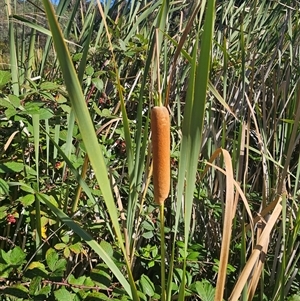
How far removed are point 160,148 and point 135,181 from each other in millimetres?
128

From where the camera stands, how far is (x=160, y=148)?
0.49 metres

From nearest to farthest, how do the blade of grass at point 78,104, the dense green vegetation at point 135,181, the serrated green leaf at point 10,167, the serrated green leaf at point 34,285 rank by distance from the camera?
the blade of grass at point 78,104, the dense green vegetation at point 135,181, the serrated green leaf at point 34,285, the serrated green leaf at point 10,167

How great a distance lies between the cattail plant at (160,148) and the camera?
47 centimetres

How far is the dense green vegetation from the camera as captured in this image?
1.80ft

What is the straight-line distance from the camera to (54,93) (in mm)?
1107

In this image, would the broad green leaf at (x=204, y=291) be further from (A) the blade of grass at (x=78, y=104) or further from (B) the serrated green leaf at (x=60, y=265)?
(A) the blade of grass at (x=78, y=104)

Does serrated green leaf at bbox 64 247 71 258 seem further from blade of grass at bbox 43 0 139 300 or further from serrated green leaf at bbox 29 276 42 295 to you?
blade of grass at bbox 43 0 139 300

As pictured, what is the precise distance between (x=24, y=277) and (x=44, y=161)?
12.7 inches

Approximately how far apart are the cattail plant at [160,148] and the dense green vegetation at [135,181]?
0.02 metres

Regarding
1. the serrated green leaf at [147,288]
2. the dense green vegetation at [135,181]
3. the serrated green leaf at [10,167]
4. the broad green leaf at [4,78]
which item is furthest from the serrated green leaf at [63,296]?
the broad green leaf at [4,78]

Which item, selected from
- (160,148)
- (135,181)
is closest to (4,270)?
(135,181)

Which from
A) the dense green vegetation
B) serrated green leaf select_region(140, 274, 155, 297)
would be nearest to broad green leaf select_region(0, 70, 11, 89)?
the dense green vegetation

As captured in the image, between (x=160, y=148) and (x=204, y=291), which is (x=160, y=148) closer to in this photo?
(x=160, y=148)

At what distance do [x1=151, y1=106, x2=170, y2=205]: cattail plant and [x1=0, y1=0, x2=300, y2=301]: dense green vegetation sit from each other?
0.02m
